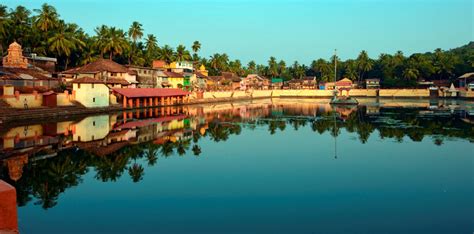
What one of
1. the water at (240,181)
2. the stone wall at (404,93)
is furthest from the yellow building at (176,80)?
the stone wall at (404,93)

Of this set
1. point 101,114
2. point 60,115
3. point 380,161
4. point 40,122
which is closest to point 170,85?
point 101,114

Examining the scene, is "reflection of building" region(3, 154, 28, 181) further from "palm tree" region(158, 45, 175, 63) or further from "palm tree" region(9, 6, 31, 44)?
"palm tree" region(158, 45, 175, 63)

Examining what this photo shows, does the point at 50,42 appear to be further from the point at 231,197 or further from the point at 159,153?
the point at 231,197

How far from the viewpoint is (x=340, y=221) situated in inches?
422

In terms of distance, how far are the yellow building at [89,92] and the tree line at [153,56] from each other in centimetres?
1421

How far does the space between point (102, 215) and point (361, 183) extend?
28.9 feet

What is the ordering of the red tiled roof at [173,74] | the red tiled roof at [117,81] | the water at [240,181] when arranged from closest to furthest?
1. the water at [240,181]
2. the red tiled roof at [117,81]
3. the red tiled roof at [173,74]

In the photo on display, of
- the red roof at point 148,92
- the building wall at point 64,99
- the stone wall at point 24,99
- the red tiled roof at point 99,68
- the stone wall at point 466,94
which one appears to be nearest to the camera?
the stone wall at point 24,99

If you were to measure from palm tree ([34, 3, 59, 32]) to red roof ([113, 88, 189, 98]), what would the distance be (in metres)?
17.0

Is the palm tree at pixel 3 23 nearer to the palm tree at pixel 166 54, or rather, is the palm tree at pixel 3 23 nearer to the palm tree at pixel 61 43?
the palm tree at pixel 61 43

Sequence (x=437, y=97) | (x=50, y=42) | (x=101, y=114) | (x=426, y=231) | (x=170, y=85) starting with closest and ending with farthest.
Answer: (x=426, y=231)
(x=101, y=114)
(x=50, y=42)
(x=170, y=85)
(x=437, y=97)

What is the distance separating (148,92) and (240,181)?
134ft

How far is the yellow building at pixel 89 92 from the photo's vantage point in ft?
140

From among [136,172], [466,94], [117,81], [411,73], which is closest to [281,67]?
[411,73]
